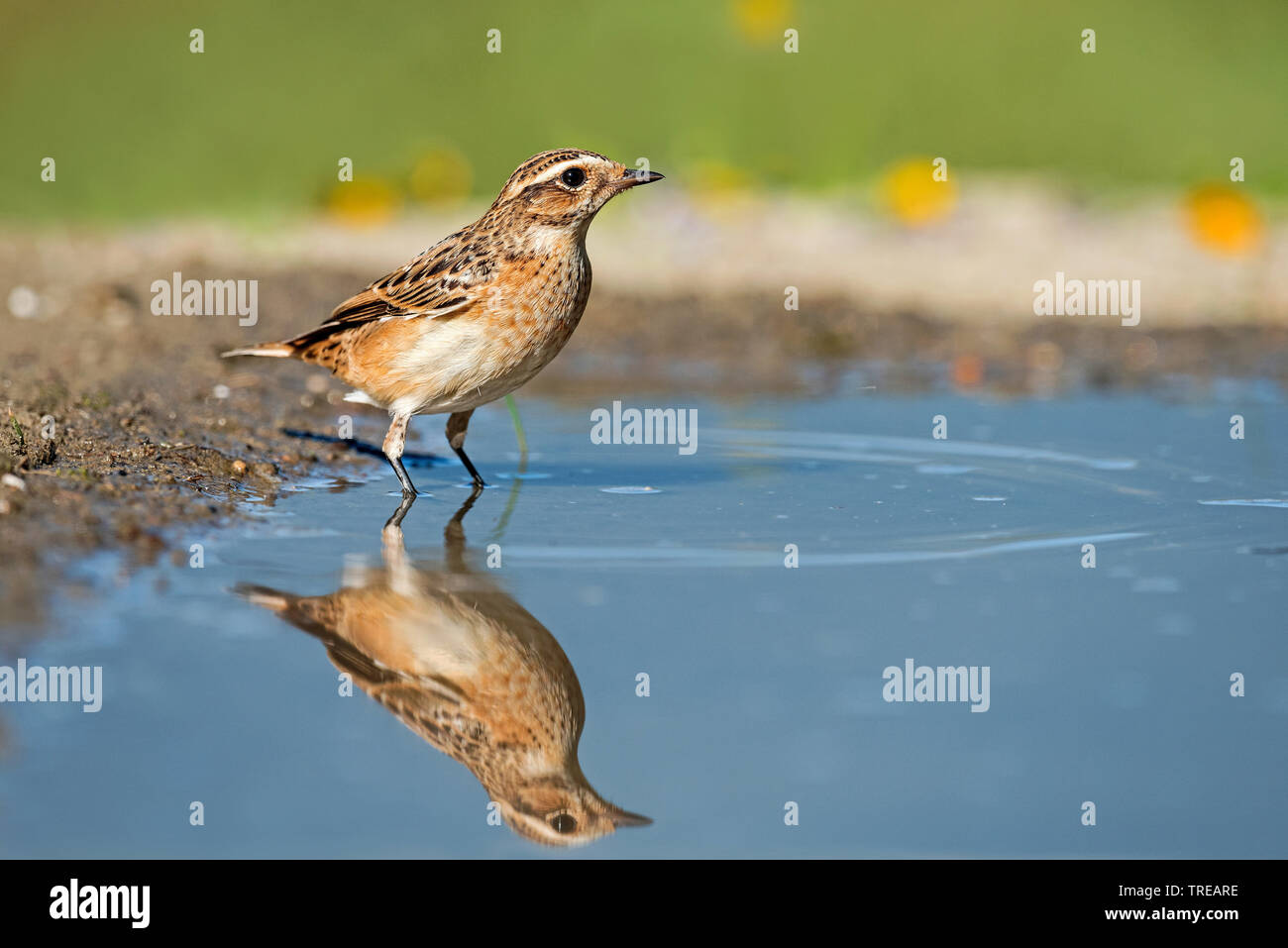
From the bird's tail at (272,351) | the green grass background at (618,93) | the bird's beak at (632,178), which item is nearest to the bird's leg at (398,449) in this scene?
the bird's tail at (272,351)

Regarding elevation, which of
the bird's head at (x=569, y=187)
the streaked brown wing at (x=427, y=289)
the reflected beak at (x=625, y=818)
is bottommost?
the reflected beak at (x=625, y=818)

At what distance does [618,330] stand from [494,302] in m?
4.07

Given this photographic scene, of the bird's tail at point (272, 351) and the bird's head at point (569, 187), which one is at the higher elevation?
the bird's head at point (569, 187)

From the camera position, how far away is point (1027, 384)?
921cm

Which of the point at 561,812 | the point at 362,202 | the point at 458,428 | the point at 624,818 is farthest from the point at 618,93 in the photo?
the point at 624,818

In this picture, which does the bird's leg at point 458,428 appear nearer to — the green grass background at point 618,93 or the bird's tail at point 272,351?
the bird's tail at point 272,351

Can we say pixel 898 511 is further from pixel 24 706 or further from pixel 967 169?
pixel 967 169

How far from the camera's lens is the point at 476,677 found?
4.02 meters

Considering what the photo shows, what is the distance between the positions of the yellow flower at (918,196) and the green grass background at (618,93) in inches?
79.7

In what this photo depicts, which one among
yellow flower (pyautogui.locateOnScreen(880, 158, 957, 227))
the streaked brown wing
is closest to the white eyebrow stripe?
the streaked brown wing

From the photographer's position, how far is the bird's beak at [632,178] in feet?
21.2

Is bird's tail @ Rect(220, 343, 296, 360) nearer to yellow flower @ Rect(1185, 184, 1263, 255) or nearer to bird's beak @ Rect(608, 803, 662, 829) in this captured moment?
bird's beak @ Rect(608, 803, 662, 829)

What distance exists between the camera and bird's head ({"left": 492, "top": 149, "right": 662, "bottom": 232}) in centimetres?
649

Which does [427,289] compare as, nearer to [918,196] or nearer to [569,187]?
[569,187]
